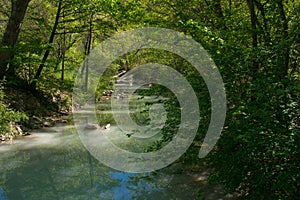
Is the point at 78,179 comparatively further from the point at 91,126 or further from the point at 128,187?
the point at 91,126

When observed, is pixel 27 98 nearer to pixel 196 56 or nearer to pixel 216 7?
pixel 216 7

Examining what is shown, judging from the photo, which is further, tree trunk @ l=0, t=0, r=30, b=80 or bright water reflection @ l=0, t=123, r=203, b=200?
tree trunk @ l=0, t=0, r=30, b=80

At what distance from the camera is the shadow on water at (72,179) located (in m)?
6.35

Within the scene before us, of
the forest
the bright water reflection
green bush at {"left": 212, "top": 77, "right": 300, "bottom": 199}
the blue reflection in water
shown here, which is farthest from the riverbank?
green bush at {"left": 212, "top": 77, "right": 300, "bottom": 199}

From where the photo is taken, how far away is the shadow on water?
635 centimetres

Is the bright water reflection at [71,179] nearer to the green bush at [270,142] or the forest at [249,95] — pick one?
the forest at [249,95]

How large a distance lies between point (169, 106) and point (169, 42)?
116 inches

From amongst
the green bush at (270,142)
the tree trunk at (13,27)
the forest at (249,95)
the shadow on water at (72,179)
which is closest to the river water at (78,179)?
the shadow on water at (72,179)

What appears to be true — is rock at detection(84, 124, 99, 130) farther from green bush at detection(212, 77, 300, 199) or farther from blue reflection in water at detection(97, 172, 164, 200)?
green bush at detection(212, 77, 300, 199)

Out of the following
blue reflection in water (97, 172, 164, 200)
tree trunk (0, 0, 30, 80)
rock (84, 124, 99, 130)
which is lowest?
blue reflection in water (97, 172, 164, 200)

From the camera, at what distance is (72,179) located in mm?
7352

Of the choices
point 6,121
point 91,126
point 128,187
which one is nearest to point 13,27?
point 6,121

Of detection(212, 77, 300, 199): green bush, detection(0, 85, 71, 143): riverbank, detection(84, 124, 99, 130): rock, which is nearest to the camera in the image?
detection(212, 77, 300, 199): green bush

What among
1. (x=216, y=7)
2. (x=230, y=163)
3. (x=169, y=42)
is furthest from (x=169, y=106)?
(x=216, y=7)
